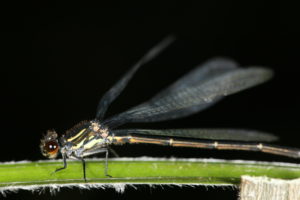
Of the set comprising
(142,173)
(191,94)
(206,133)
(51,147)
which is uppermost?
(191,94)

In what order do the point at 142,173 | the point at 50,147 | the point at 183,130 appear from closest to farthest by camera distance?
the point at 142,173 < the point at 50,147 < the point at 183,130

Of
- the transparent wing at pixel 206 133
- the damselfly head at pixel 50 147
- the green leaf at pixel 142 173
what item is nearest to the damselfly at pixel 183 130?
the transparent wing at pixel 206 133

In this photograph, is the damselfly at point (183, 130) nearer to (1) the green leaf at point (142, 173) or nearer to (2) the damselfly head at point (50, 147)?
(2) the damselfly head at point (50, 147)

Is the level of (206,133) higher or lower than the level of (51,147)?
higher

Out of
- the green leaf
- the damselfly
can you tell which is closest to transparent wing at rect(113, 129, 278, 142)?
the damselfly

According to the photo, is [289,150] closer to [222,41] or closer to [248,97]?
[248,97]

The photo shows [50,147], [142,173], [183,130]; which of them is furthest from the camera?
[183,130]

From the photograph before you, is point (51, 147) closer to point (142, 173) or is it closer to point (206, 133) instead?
point (142, 173)

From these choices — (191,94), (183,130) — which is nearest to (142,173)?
(183,130)

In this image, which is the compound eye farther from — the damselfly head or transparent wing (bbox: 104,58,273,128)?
transparent wing (bbox: 104,58,273,128)

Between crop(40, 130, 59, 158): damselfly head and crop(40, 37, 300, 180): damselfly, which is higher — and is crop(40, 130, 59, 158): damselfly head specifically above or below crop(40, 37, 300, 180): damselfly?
below
